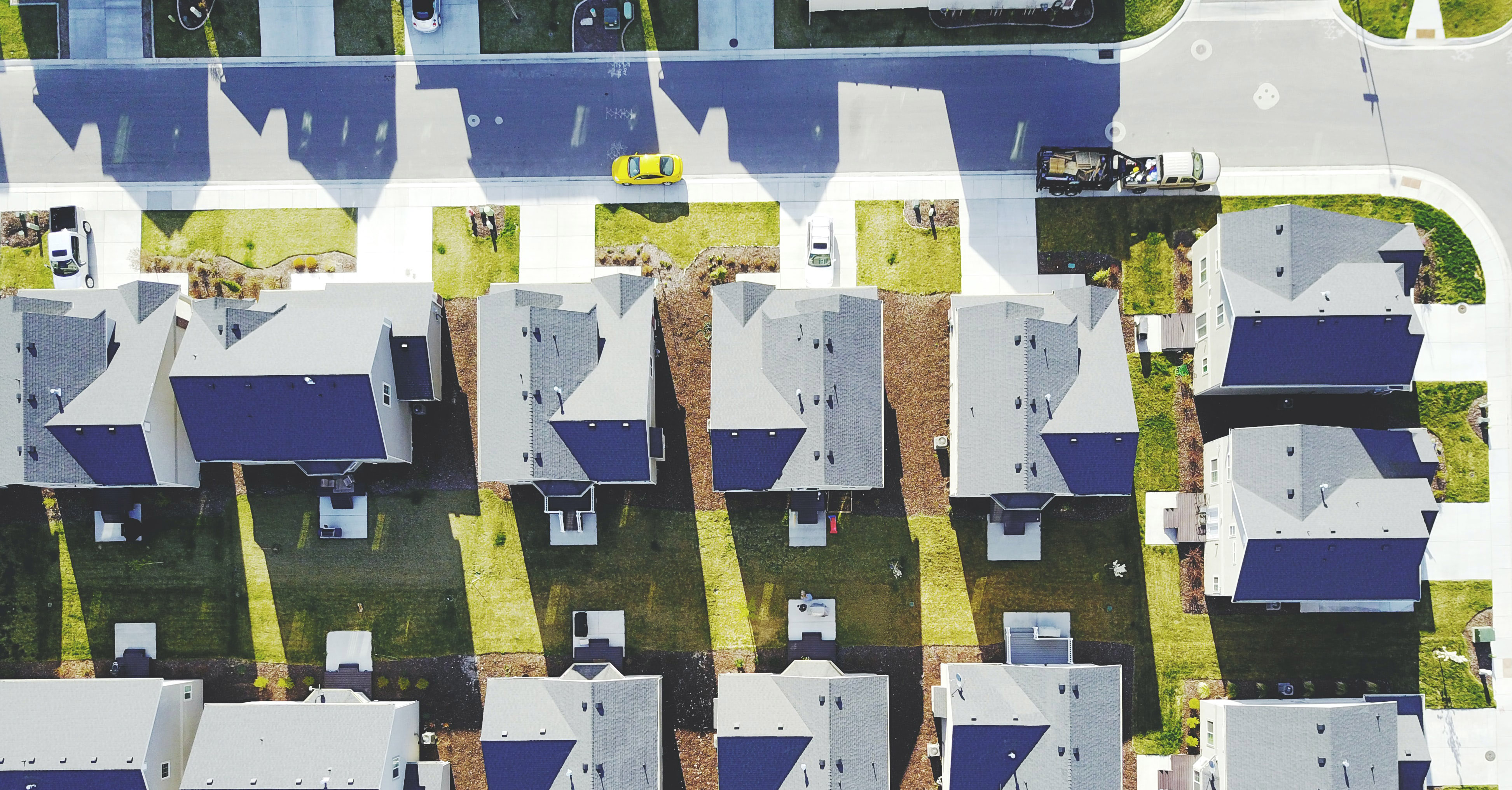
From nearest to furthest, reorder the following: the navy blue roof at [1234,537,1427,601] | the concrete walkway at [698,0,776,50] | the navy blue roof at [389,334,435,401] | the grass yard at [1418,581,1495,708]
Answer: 1. the navy blue roof at [1234,537,1427,601]
2. the navy blue roof at [389,334,435,401]
3. the grass yard at [1418,581,1495,708]
4. the concrete walkway at [698,0,776,50]

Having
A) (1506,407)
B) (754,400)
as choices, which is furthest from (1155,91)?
(754,400)

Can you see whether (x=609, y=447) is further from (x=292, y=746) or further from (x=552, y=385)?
(x=292, y=746)

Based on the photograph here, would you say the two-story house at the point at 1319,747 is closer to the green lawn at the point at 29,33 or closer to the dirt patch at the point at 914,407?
the dirt patch at the point at 914,407

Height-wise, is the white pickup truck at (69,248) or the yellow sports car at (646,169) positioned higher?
the yellow sports car at (646,169)

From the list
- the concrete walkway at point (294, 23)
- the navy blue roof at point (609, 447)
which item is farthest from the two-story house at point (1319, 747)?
the concrete walkway at point (294, 23)

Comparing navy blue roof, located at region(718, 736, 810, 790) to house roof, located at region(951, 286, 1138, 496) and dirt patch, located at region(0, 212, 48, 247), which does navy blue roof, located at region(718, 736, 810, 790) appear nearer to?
house roof, located at region(951, 286, 1138, 496)

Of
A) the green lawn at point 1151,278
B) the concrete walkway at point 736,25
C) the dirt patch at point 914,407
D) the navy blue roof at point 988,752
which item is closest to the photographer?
the navy blue roof at point 988,752

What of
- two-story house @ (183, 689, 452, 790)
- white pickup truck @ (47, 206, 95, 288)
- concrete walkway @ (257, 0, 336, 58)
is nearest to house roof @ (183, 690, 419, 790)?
two-story house @ (183, 689, 452, 790)

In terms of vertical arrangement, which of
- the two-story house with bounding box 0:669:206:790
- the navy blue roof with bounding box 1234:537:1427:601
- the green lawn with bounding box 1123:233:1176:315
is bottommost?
the two-story house with bounding box 0:669:206:790

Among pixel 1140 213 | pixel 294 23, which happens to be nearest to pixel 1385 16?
pixel 1140 213
